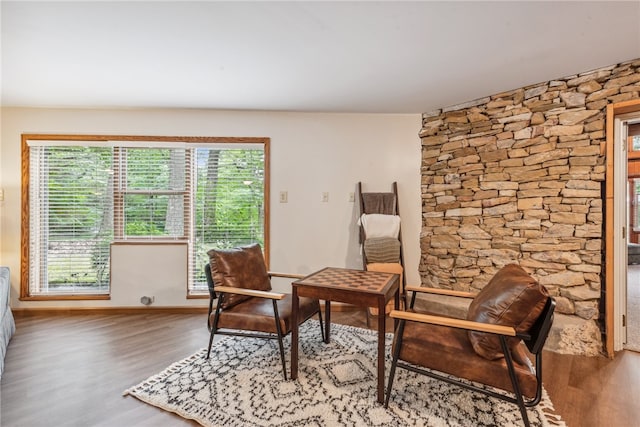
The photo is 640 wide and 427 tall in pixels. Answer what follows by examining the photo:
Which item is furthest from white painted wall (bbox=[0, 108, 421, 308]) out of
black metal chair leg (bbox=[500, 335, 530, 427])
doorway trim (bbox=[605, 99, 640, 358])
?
black metal chair leg (bbox=[500, 335, 530, 427])

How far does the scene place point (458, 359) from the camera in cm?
162

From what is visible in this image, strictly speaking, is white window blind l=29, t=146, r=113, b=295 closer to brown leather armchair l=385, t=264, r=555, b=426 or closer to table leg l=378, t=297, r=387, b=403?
table leg l=378, t=297, r=387, b=403

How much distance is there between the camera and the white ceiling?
1759 millimetres

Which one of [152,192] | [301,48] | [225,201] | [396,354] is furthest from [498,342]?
[152,192]

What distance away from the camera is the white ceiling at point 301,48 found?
5.77 feet

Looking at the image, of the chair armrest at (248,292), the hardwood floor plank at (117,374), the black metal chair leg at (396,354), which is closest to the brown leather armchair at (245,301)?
the chair armrest at (248,292)

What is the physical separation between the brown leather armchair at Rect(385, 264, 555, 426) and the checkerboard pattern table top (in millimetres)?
299

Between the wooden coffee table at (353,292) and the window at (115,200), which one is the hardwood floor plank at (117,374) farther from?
the wooden coffee table at (353,292)

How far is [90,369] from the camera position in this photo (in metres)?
2.20

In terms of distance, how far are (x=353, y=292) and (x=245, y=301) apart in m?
0.99

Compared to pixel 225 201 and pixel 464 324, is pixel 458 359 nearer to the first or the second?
pixel 464 324

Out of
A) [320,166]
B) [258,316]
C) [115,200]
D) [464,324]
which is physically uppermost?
[320,166]

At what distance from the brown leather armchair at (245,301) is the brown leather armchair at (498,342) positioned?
80 cm

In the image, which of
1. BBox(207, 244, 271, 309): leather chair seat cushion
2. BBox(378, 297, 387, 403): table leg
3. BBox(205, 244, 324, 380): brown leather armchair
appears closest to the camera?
BBox(378, 297, 387, 403): table leg
